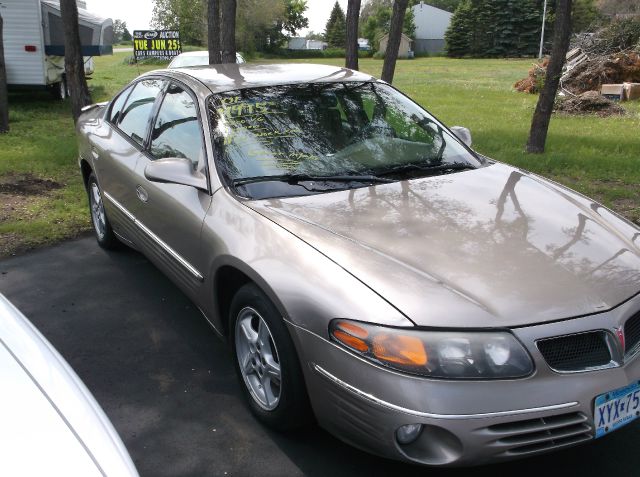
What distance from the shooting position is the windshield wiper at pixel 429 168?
3496 mm

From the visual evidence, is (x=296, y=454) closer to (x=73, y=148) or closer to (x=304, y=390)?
(x=304, y=390)

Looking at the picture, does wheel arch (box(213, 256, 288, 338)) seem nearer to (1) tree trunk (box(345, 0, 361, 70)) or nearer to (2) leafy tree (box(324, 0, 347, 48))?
(1) tree trunk (box(345, 0, 361, 70))

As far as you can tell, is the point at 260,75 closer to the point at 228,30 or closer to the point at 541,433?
the point at 541,433

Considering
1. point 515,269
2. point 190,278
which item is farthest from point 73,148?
point 515,269

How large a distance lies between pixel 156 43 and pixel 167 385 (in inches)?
698

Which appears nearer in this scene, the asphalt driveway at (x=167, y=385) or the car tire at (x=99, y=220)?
the asphalt driveway at (x=167, y=385)

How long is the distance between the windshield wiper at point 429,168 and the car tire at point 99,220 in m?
2.58

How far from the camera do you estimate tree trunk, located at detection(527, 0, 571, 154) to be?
27.1 feet

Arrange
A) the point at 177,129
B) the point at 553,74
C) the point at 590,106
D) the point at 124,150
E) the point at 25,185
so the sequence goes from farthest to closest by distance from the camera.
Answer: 1. the point at 590,106
2. the point at 553,74
3. the point at 25,185
4. the point at 124,150
5. the point at 177,129

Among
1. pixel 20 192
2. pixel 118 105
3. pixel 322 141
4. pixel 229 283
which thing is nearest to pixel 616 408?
pixel 229 283

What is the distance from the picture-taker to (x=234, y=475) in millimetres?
2723

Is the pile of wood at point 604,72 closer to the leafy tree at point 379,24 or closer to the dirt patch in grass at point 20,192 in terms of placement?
the dirt patch in grass at point 20,192

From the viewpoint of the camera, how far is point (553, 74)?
8.35 metres

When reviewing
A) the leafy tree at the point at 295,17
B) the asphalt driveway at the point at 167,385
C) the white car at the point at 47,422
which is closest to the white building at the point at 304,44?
the leafy tree at the point at 295,17
